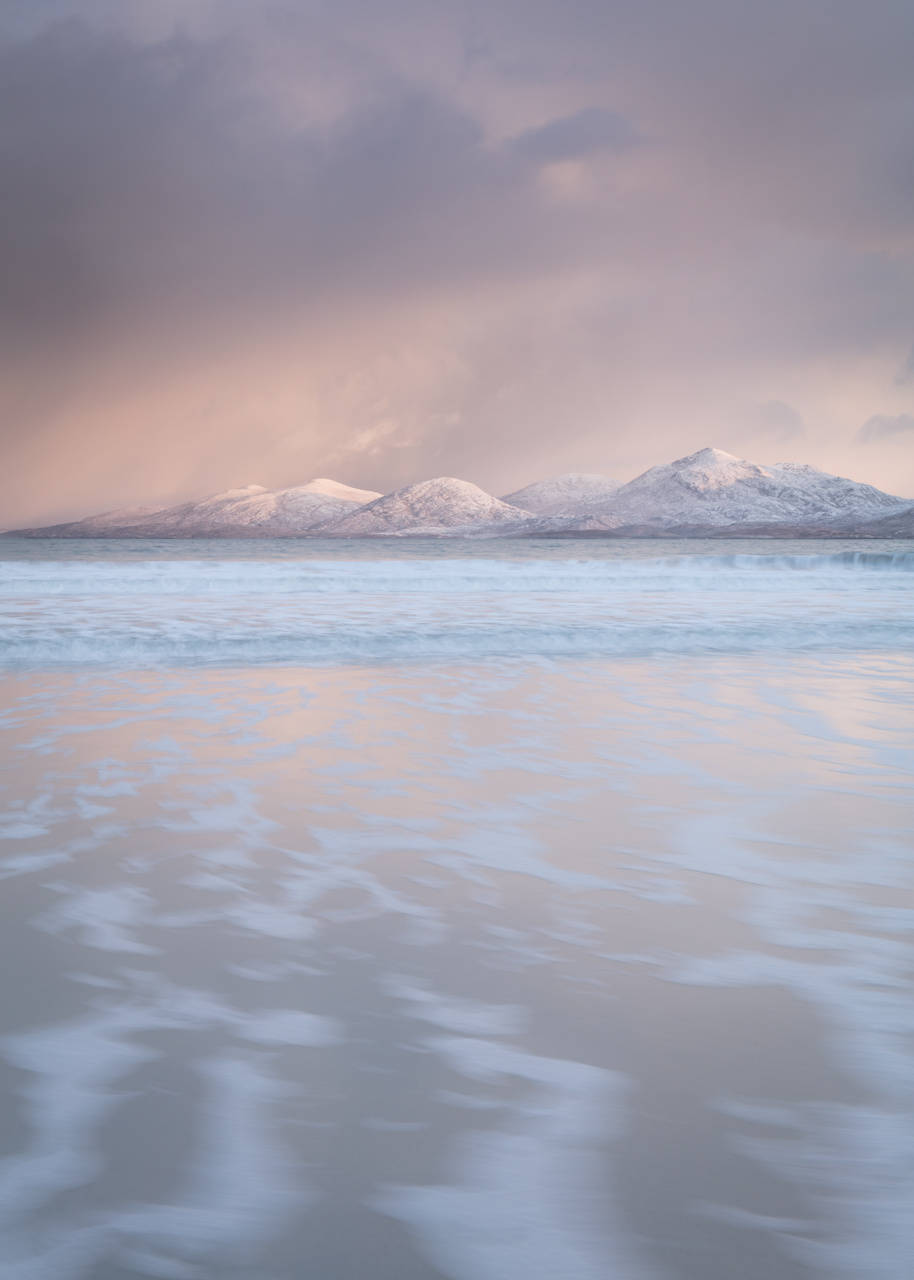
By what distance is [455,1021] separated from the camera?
5.35 feet

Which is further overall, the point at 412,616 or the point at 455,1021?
the point at 412,616

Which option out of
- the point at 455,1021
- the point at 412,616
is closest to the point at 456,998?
the point at 455,1021

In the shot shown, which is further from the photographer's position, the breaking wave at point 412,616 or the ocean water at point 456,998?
the breaking wave at point 412,616

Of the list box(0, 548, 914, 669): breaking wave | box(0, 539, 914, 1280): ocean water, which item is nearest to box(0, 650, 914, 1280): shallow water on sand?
box(0, 539, 914, 1280): ocean water

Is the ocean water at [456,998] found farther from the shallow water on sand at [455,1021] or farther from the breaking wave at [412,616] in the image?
the breaking wave at [412,616]

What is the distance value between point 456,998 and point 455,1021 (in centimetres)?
9

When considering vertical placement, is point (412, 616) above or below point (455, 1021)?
above

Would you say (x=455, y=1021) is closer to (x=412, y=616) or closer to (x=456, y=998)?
(x=456, y=998)

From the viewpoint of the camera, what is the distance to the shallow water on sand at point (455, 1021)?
1.16m

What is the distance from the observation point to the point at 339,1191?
121 cm

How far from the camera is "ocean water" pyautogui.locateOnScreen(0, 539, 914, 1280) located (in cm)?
117

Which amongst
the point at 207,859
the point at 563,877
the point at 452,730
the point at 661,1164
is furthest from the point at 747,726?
the point at 661,1164

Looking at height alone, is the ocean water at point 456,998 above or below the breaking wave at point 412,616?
below

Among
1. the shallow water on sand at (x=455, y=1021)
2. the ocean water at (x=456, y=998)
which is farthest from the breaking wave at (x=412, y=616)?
the shallow water on sand at (x=455, y=1021)
